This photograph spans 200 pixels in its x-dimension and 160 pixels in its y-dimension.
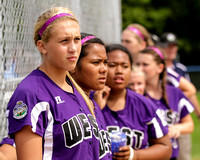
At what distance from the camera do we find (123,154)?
305 cm

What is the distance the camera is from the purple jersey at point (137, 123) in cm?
330

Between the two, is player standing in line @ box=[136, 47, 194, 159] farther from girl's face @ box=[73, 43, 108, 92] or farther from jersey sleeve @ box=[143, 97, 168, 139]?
girl's face @ box=[73, 43, 108, 92]

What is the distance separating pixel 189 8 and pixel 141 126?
89.6ft

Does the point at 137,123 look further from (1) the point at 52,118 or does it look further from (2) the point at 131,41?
(2) the point at 131,41

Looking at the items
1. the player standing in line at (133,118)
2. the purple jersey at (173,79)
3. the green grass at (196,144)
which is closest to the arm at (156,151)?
the player standing in line at (133,118)

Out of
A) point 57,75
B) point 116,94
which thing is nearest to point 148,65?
point 116,94

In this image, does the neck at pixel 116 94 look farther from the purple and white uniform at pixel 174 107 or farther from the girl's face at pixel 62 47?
the girl's face at pixel 62 47

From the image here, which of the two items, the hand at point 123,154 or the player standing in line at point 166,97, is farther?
the player standing in line at point 166,97

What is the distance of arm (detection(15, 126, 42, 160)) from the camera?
1998 millimetres

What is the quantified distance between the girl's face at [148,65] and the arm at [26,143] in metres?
2.94

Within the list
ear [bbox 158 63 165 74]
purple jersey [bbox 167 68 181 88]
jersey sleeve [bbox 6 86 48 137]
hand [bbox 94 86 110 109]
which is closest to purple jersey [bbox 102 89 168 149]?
hand [bbox 94 86 110 109]

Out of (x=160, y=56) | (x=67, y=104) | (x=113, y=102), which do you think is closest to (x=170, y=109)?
(x=160, y=56)

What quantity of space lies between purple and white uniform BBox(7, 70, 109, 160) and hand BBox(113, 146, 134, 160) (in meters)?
0.74

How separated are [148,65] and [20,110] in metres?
3.04
